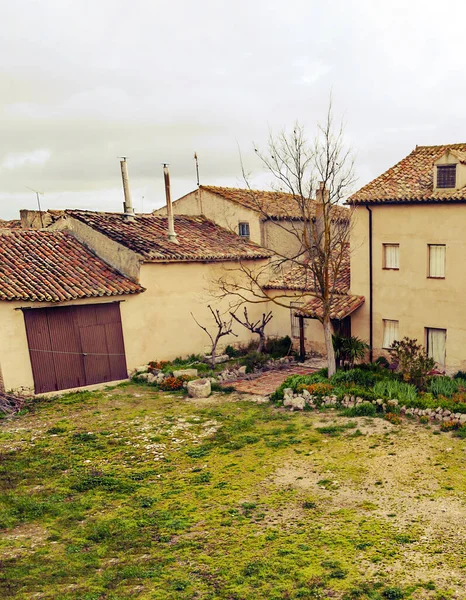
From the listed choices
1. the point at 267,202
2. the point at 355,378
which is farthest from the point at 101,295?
the point at 267,202

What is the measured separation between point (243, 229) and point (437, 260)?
39.8 feet

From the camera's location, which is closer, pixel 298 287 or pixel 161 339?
pixel 161 339

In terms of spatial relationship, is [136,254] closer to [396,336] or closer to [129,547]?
[396,336]

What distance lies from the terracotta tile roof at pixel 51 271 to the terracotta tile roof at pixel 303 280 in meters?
7.68

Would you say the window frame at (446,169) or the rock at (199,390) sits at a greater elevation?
the window frame at (446,169)

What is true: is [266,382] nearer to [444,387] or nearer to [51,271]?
[444,387]

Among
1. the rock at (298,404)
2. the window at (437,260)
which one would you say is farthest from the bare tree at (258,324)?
the window at (437,260)

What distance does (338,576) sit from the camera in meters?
8.05

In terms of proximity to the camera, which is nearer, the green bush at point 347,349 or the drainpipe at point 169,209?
the green bush at point 347,349

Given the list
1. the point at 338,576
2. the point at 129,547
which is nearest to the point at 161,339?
the point at 129,547

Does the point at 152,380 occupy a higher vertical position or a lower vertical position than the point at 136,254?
lower

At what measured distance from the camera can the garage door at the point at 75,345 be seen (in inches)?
766

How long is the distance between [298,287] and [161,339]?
7260mm

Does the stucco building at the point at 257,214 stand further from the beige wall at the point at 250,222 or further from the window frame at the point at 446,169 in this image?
the window frame at the point at 446,169
